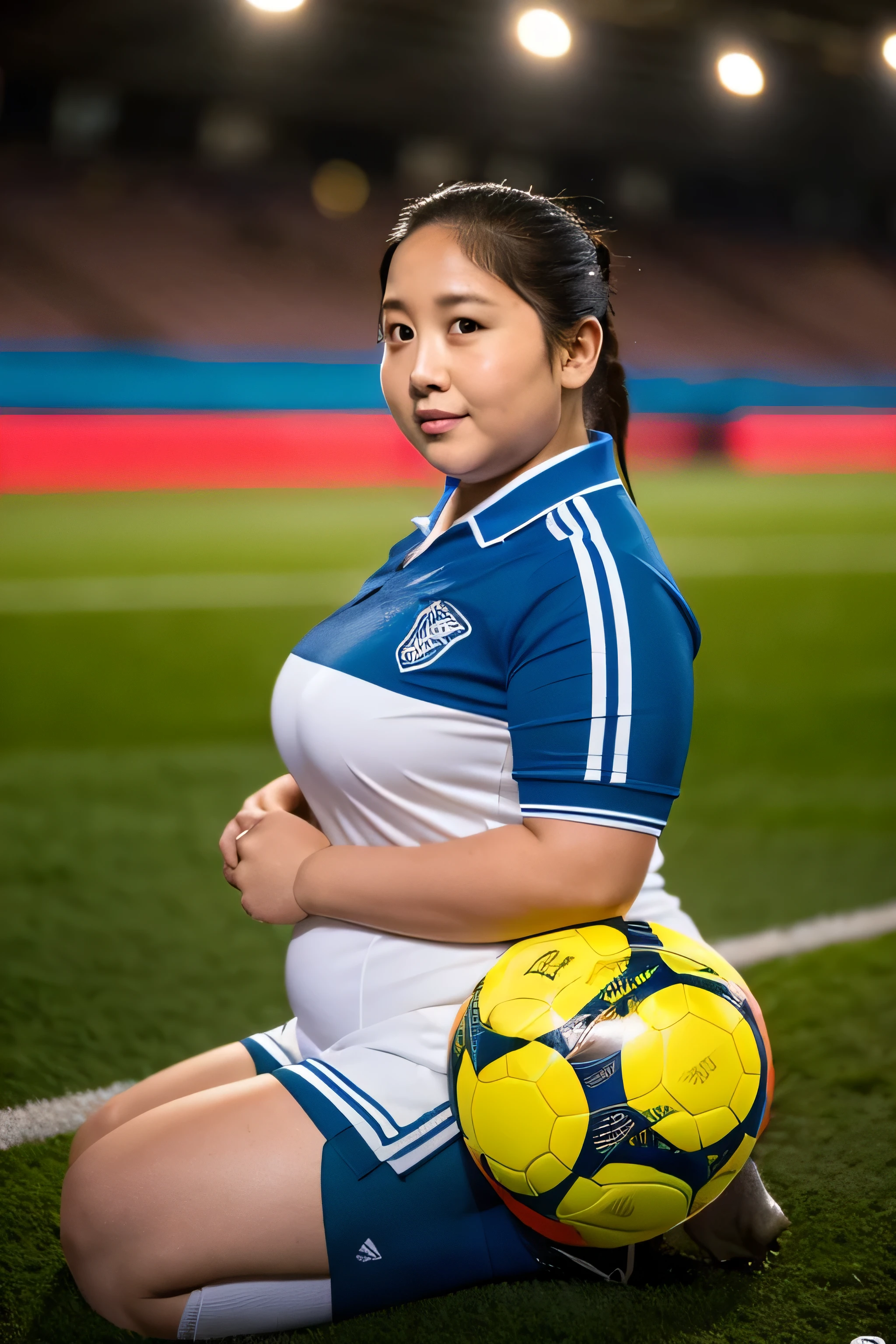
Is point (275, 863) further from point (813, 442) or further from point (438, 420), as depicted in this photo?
point (813, 442)

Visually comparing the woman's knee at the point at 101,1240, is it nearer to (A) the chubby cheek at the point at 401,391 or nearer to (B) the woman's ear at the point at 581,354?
(A) the chubby cheek at the point at 401,391

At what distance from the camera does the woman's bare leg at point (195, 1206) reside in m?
1.45

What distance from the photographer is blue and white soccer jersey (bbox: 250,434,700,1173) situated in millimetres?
1434

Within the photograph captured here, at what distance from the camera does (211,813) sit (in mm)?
4203

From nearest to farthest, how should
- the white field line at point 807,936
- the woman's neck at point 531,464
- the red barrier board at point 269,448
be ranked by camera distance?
the woman's neck at point 531,464 < the white field line at point 807,936 < the red barrier board at point 269,448

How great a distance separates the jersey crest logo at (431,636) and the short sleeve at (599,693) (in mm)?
76

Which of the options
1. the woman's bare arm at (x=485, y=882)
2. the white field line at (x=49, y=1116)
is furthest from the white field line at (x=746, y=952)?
the woman's bare arm at (x=485, y=882)

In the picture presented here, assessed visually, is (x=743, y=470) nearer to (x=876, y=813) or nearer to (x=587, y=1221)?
(x=876, y=813)

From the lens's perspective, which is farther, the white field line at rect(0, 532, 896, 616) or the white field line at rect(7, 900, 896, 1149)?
the white field line at rect(0, 532, 896, 616)

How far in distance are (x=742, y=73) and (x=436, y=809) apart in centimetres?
1269

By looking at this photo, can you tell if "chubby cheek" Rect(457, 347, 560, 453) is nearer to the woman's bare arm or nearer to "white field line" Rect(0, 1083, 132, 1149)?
the woman's bare arm

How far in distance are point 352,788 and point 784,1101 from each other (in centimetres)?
122

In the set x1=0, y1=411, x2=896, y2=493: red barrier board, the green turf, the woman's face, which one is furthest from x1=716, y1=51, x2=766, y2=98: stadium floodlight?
the woman's face

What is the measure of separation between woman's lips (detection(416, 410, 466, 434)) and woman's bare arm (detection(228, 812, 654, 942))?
48 cm
